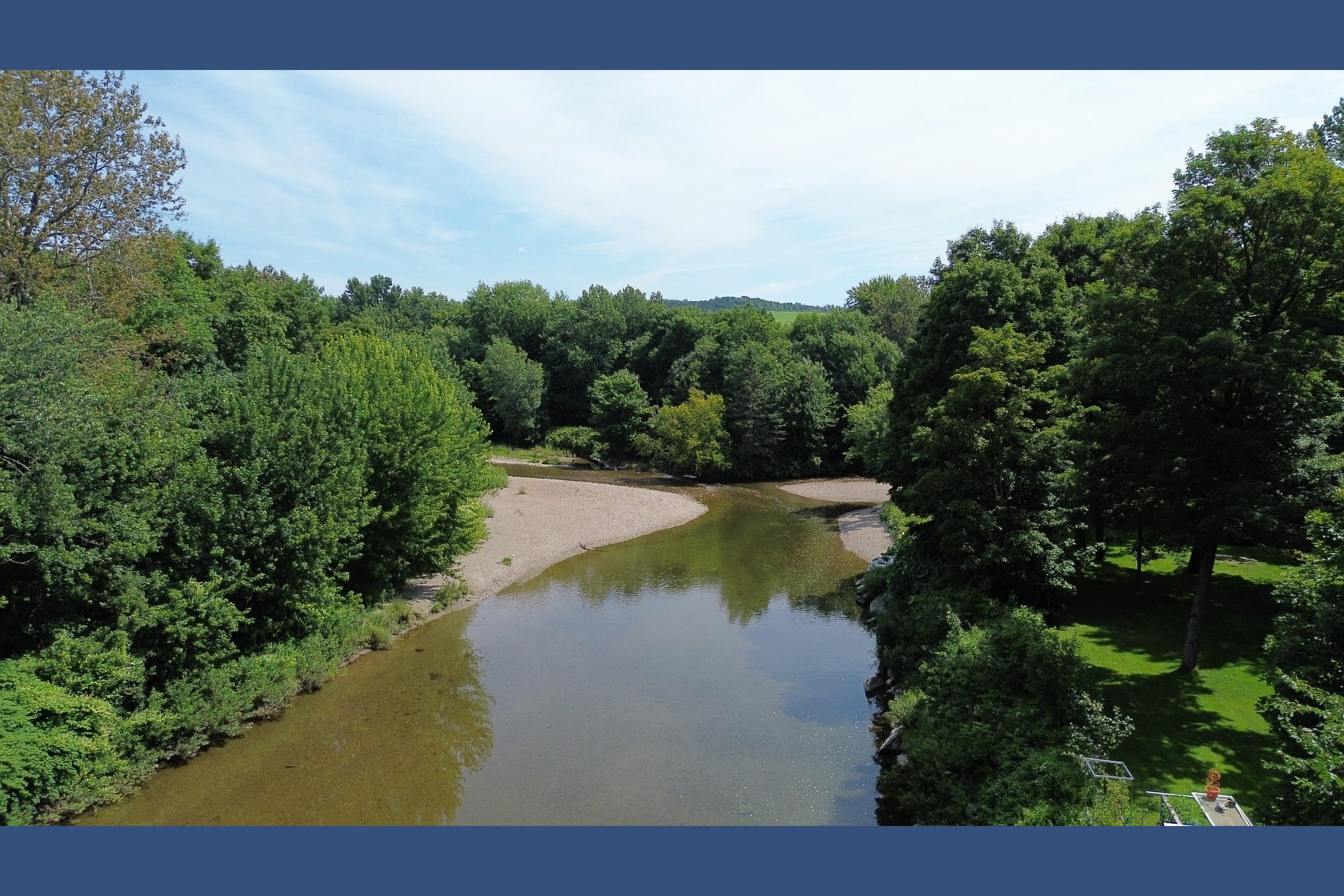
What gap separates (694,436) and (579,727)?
Answer: 38.7 meters

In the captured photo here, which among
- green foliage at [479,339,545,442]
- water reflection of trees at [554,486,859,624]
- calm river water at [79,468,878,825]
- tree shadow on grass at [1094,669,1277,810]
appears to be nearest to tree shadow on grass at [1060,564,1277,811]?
tree shadow on grass at [1094,669,1277,810]

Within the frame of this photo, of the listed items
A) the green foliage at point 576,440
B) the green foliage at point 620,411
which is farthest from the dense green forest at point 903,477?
the green foliage at point 576,440

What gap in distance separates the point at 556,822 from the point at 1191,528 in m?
13.3

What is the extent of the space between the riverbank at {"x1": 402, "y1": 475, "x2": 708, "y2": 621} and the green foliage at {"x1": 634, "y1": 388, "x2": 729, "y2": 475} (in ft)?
21.9

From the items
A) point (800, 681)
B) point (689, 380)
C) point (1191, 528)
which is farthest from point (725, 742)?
point (689, 380)

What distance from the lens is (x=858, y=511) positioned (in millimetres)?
44438

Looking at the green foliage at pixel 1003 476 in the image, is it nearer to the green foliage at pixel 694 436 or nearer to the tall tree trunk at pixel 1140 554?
the tall tree trunk at pixel 1140 554

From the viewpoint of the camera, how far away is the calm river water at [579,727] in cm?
1443

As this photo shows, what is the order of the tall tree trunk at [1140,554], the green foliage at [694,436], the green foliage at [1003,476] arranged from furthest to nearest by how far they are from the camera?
the green foliage at [694,436] → the green foliage at [1003,476] → the tall tree trunk at [1140,554]

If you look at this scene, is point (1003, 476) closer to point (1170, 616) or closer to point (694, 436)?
point (1170, 616)

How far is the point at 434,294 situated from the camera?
4798 inches

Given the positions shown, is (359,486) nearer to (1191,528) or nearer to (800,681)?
(800,681)

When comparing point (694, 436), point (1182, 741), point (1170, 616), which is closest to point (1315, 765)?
point (1182, 741)

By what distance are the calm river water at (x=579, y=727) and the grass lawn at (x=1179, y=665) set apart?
16.7 feet
